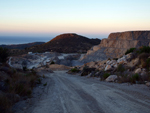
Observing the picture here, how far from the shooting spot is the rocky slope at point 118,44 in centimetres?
3750

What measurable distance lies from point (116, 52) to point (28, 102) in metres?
39.2

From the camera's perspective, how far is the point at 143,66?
11070mm

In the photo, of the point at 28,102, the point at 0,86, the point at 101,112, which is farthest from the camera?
the point at 0,86

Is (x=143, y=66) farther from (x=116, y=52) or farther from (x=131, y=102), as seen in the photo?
(x=116, y=52)

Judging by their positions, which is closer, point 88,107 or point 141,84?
point 88,107

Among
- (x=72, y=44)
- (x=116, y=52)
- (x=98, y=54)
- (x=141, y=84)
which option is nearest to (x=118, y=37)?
(x=116, y=52)

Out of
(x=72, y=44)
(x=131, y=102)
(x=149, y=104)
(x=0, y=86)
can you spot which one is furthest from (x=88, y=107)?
(x=72, y=44)

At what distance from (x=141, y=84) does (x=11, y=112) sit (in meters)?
6.71

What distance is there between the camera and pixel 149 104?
5.14 metres

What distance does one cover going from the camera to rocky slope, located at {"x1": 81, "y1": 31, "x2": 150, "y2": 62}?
37500 mm

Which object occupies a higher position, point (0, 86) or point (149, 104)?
point (0, 86)

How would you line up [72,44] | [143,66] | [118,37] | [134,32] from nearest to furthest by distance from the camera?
[143,66]
[134,32]
[118,37]
[72,44]

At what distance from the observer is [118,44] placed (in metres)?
42.8

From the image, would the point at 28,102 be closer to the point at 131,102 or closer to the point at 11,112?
the point at 11,112
